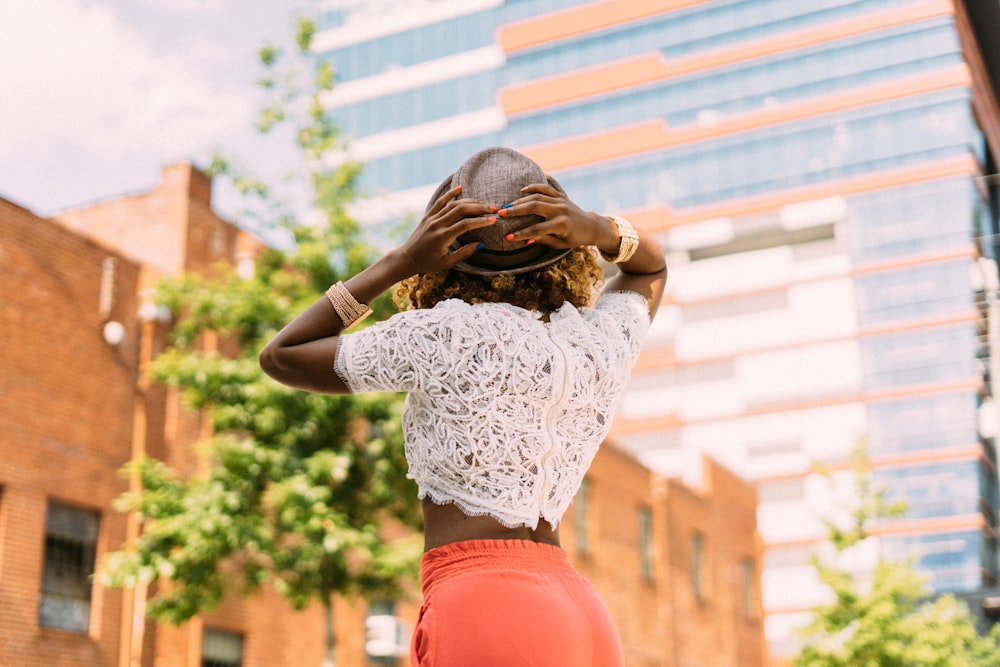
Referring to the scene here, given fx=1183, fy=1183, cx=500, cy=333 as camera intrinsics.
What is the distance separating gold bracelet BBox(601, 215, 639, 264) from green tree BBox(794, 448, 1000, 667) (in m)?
17.5

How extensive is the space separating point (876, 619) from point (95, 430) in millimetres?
12118

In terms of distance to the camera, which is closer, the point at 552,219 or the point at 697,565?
the point at 552,219

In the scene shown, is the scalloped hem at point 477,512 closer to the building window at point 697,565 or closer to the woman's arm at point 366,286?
the woman's arm at point 366,286

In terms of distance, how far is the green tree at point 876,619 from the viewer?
1825 cm

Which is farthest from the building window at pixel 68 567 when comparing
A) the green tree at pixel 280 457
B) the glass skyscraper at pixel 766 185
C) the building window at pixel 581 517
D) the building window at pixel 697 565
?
the glass skyscraper at pixel 766 185

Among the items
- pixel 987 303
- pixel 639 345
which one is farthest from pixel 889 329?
pixel 639 345

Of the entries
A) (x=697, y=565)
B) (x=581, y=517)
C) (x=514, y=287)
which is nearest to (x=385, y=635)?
(x=581, y=517)

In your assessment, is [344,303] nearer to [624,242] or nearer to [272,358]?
[272,358]

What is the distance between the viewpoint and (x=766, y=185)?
2080 inches

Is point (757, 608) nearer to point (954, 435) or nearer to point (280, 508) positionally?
point (954, 435)

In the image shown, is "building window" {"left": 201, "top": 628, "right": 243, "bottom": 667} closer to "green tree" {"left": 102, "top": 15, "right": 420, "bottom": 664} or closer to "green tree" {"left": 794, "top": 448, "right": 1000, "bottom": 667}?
"green tree" {"left": 102, "top": 15, "right": 420, "bottom": 664}

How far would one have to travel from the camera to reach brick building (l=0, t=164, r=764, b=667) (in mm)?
11930

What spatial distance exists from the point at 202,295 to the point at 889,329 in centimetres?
4334

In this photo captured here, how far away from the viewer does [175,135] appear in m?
14.3
